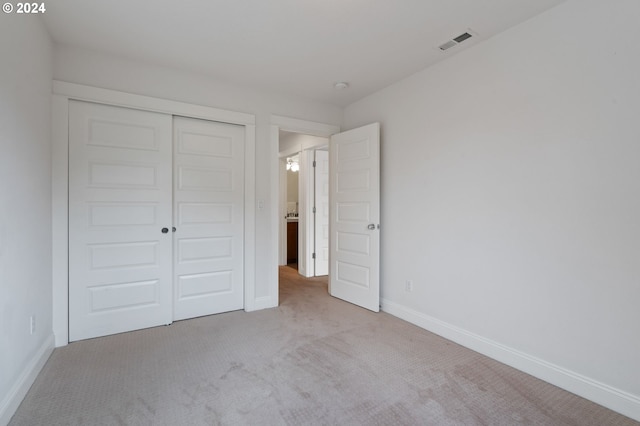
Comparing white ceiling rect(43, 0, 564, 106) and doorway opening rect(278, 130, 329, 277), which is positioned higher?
white ceiling rect(43, 0, 564, 106)

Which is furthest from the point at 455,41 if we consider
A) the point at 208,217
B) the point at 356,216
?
the point at 208,217

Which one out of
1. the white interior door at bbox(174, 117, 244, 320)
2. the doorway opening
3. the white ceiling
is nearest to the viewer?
the white ceiling

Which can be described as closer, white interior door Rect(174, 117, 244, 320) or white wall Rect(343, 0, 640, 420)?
white wall Rect(343, 0, 640, 420)

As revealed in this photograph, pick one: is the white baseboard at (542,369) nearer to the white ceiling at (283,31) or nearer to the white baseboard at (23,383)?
the white ceiling at (283,31)

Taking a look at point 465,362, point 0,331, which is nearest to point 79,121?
point 0,331

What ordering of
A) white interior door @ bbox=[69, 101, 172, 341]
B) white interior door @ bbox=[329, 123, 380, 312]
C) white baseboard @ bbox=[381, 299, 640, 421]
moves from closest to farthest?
white baseboard @ bbox=[381, 299, 640, 421]
white interior door @ bbox=[69, 101, 172, 341]
white interior door @ bbox=[329, 123, 380, 312]

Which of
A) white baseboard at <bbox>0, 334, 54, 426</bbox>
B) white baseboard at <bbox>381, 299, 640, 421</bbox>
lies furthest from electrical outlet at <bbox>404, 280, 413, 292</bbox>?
white baseboard at <bbox>0, 334, 54, 426</bbox>

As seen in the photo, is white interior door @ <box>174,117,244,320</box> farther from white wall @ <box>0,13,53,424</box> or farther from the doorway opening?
the doorway opening

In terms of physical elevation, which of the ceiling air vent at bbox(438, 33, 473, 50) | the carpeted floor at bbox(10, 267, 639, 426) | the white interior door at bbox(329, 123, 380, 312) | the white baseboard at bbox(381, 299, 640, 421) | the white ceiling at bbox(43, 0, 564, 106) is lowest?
the carpeted floor at bbox(10, 267, 639, 426)

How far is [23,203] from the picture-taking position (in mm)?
1893

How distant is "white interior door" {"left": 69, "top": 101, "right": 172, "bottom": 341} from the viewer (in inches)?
102

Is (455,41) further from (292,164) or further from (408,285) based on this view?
(292,164)

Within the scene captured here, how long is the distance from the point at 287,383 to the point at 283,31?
2585mm

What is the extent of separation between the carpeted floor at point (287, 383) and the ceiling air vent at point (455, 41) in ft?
8.35
